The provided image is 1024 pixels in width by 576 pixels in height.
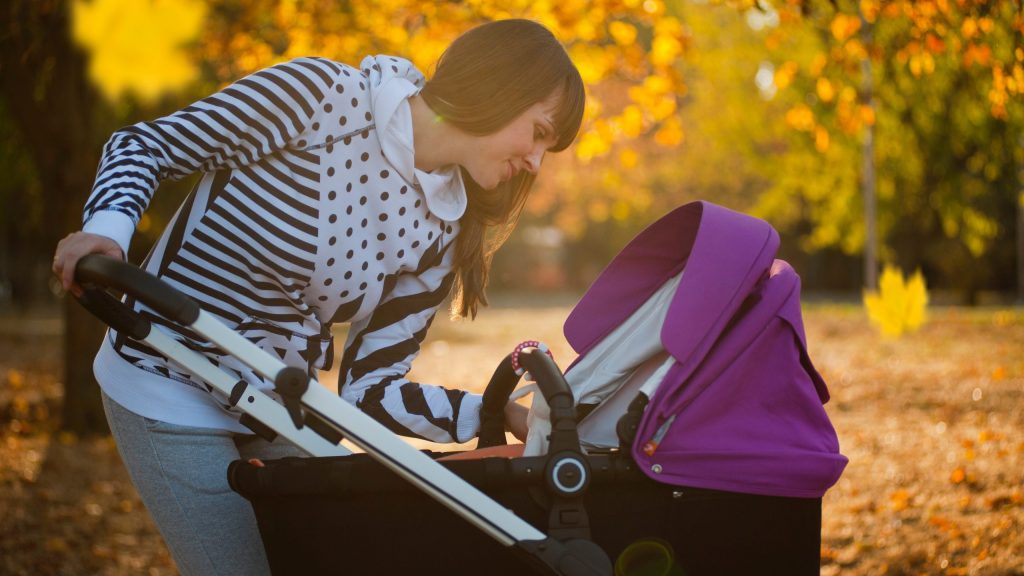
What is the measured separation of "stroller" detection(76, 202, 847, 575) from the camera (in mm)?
1732

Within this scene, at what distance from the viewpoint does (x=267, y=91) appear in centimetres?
198

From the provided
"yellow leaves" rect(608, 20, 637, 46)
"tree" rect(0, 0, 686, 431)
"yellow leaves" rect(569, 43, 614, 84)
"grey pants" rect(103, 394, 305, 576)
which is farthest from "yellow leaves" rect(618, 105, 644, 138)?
"grey pants" rect(103, 394, 305, 576)

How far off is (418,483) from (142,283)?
1.87ft

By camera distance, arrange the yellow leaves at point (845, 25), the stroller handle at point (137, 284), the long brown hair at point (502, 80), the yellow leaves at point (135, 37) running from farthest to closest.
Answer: the yellow leaves at point (135, 37)
the yellow leaves at point (845, 25)
the long brown hair at point (502, 80)
the stroller handle at point (137, 284)

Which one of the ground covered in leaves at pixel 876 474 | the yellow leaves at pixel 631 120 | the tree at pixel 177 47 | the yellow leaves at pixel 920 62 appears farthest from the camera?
the yellow leaves at pixel 631 120

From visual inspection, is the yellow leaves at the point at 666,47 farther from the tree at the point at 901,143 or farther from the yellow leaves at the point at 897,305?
the yellow leaves at the point at 897,305

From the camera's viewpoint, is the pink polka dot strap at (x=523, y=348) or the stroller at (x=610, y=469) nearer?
the stroller at (x=610, y=469)

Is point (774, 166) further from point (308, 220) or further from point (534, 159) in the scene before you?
point (308, 220)

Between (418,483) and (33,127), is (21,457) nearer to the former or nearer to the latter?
(33,127)

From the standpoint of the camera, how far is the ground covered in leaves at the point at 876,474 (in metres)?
4.59

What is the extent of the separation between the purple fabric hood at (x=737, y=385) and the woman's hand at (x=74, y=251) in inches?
37.9

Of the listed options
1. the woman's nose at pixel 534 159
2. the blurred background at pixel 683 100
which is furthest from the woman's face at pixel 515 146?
the blurred background at pixel 683 100

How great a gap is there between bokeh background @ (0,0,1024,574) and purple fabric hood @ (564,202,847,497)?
1.11 metres

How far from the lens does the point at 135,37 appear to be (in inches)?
304
